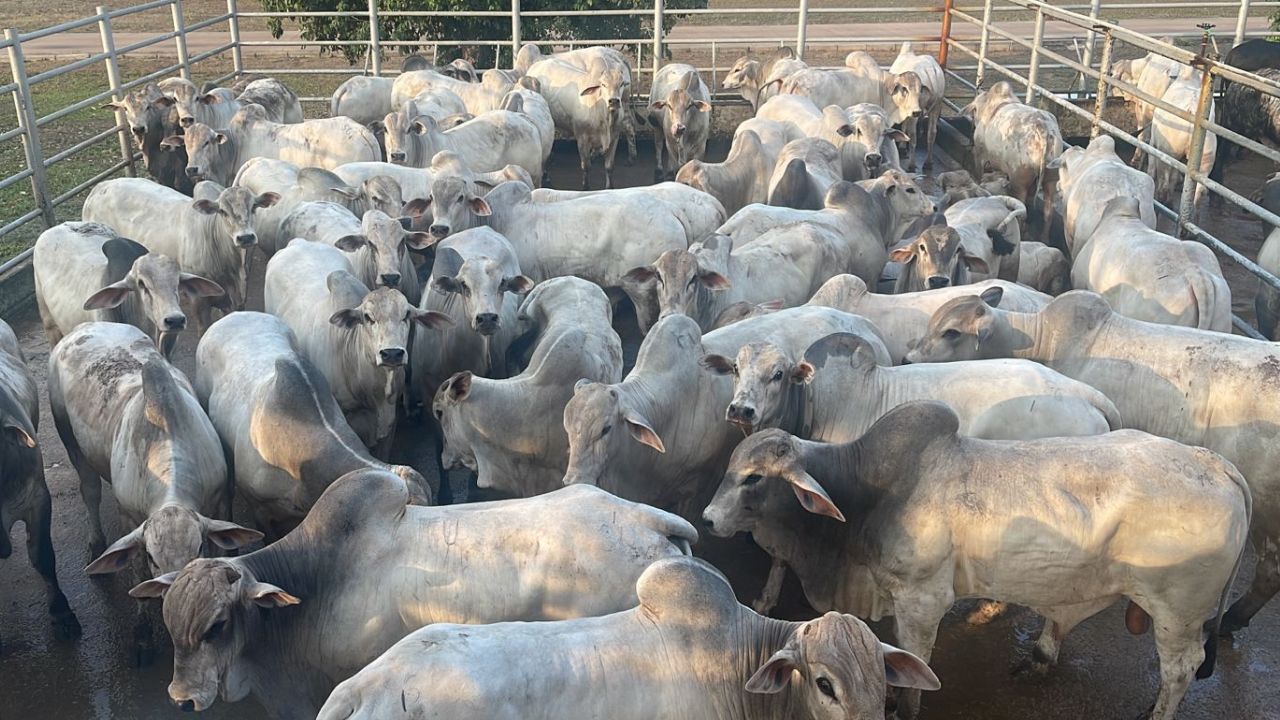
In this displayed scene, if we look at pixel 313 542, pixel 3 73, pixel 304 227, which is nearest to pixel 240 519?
pixel 313 542

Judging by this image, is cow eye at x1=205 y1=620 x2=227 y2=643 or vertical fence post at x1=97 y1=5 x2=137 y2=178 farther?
vertical fence post at x1=97 y1=5 x2=137 y2=178

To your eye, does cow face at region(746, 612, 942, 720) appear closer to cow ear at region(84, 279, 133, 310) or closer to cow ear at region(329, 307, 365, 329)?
cow ear at region(329, 307, 365, 329)

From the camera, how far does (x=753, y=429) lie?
19.9ft

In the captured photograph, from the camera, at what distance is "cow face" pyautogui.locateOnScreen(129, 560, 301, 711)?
431 centimetres

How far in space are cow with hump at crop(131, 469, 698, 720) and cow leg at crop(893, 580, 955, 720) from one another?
1.14 metres

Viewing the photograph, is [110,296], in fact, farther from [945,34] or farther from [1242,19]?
[1242,19]

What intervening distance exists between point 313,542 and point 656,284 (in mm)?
3607

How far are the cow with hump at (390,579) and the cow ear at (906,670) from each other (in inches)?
42.0

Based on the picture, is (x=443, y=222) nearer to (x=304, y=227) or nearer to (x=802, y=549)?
(x=304, y=227)

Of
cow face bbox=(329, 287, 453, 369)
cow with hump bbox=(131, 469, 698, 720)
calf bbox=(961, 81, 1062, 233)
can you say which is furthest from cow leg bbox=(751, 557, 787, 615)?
calf bbox=(961, 81, 1062, 233)

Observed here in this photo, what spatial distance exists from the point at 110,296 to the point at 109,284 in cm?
45

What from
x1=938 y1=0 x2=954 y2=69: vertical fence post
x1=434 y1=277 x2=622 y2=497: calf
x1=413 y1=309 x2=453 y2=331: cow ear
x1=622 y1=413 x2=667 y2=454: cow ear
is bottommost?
x1=434 y1=277 x2=622 y2=497: calf

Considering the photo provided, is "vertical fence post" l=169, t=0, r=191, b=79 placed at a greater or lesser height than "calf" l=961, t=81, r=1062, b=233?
greater

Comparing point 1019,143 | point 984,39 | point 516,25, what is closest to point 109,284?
point 1019,143
